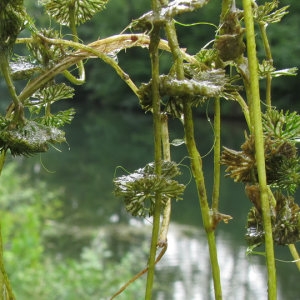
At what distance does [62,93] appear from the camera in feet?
0.97

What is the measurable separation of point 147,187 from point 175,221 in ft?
20.8

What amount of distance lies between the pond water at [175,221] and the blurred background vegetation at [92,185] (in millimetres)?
25

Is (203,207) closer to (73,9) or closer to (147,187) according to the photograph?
(147,187)

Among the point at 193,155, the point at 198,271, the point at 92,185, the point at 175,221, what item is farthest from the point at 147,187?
the point at 92,185

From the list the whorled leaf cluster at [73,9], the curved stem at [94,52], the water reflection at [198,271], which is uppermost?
the water reflection at [198,271]

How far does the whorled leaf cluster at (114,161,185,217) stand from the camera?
0.79ft

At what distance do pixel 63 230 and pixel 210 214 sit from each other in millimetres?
6234

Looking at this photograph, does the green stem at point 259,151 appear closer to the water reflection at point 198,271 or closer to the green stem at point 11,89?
the green stem at point 11,89

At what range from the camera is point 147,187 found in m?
0.24

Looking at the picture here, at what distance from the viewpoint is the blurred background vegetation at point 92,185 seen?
3080 millimetres

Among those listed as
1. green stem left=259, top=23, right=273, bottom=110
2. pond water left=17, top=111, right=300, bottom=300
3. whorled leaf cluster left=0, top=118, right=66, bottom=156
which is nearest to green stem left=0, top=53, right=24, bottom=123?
whorled leaf cluster left=0, top=118, right=66, bottom=156

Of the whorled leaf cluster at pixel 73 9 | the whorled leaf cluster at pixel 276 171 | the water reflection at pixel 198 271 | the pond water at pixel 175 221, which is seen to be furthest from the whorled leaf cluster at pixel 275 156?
the water reflection at pixel 198 271

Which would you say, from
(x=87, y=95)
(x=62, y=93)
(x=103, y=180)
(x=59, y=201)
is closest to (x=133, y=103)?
(x=87, y=95)

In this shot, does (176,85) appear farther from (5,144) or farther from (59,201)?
(59,201)
